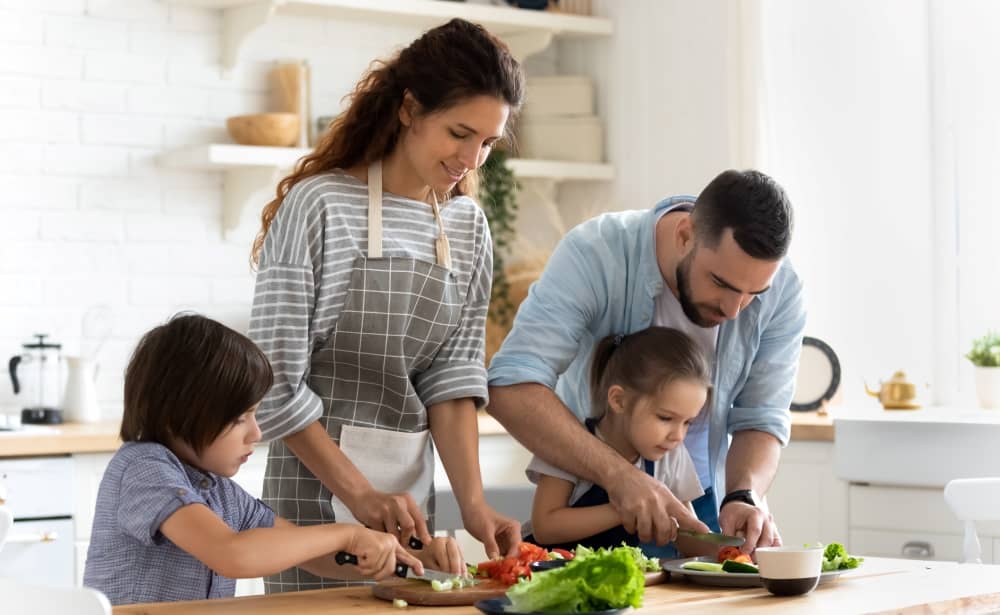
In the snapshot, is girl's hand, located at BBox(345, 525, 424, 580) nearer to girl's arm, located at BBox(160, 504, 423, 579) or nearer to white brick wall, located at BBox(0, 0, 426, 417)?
girl's arm, located at BBox(160, 504, 423, 579)

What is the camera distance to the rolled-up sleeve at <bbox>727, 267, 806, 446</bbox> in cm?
243

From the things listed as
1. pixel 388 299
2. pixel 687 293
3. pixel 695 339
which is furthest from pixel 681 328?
pixel 388 299

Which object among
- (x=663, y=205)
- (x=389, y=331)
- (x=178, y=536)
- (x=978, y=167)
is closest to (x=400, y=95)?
(x=389, y=331)

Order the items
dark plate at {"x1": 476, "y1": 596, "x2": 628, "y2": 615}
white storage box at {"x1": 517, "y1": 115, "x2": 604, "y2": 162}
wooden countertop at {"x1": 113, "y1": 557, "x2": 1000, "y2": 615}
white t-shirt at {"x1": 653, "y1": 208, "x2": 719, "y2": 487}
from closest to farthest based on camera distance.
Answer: dark plate at {"x1": 476, "y1": 596, "x2": 628, "y2": 615}
wooden countertop at {"x1": 113, "y1": 557, "x2": 1000, "y2": 615}
white t-shirt at {"x1": 653, "y1": 208, "x2": 719, "y2": 487}
white storage box at {"x1": 517, "y1": 115, "x2": 604, "y2": 162}

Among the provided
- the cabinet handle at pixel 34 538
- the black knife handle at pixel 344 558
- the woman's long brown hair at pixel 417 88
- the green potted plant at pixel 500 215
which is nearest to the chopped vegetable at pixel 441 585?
the black knife handle at pixel 344 558

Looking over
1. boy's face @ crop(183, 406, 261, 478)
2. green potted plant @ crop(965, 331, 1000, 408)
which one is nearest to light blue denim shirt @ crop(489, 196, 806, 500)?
boy's face @ crop(183, 406, 261, 478)

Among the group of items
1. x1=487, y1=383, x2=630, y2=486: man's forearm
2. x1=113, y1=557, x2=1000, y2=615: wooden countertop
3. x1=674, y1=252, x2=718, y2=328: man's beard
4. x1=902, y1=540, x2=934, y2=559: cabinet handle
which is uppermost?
x1=674, y1=252, x2=718, y2=328: man's beard

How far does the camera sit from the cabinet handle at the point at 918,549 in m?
3.55

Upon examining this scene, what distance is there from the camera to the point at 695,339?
243cm

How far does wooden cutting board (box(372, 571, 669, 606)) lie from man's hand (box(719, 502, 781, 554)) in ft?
1.58

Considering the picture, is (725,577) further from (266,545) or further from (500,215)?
(500,215)

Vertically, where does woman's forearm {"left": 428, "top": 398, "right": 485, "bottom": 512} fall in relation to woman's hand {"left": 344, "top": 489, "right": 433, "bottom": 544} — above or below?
above

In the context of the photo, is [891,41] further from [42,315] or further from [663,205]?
[42,315]

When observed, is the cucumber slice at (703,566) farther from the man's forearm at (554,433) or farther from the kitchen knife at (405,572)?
the kitchen knife at (405,572)
